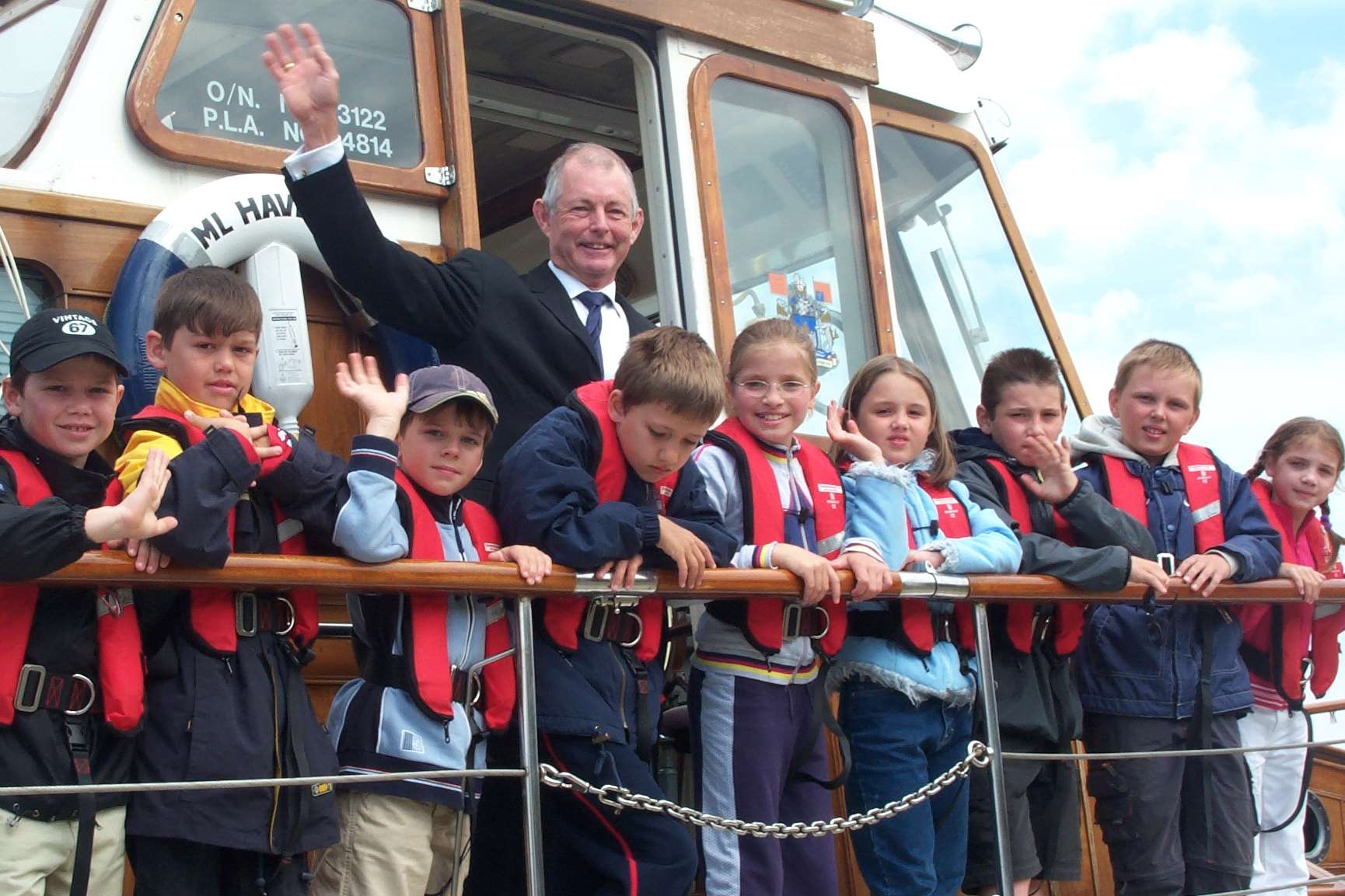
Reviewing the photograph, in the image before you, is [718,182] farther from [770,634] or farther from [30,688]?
[30,688]

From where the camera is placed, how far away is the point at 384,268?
366 cm

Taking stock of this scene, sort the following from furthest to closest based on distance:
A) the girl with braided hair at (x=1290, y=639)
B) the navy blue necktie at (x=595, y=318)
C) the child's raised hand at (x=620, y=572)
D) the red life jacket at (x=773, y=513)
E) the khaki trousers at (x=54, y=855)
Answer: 1. the girl with braided hair at (x=1290, y=639)
2. the navy blue necktie at (x=595, y=318)
3. the red life jacket at (x=773, y=513)
4. the child's raised hand at (x=620, y=572)
5. the khaki trousers at (x=54, y=855)

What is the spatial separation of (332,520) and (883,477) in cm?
141

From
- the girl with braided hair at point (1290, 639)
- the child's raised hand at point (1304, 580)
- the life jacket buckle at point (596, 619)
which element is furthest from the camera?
the girl with braided hair at point (1290, 639)

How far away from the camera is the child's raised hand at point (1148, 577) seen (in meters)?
4.04

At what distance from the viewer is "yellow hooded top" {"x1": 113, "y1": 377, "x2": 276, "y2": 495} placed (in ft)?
9.18

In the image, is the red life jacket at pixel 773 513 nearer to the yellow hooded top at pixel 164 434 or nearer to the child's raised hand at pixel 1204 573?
the child's raised hand at pixel 1204 573

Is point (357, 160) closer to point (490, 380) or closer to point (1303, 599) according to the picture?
point (490, 380)

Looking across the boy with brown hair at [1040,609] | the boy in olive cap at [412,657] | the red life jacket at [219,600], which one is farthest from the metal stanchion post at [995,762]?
the red life jacket at [219,600]

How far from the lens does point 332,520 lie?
10.2 ft

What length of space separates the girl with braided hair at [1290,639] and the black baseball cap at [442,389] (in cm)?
247

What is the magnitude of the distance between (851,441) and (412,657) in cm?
131

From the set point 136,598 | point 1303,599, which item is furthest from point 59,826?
point 1303,599

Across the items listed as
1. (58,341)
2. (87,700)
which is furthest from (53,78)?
(87,700)
